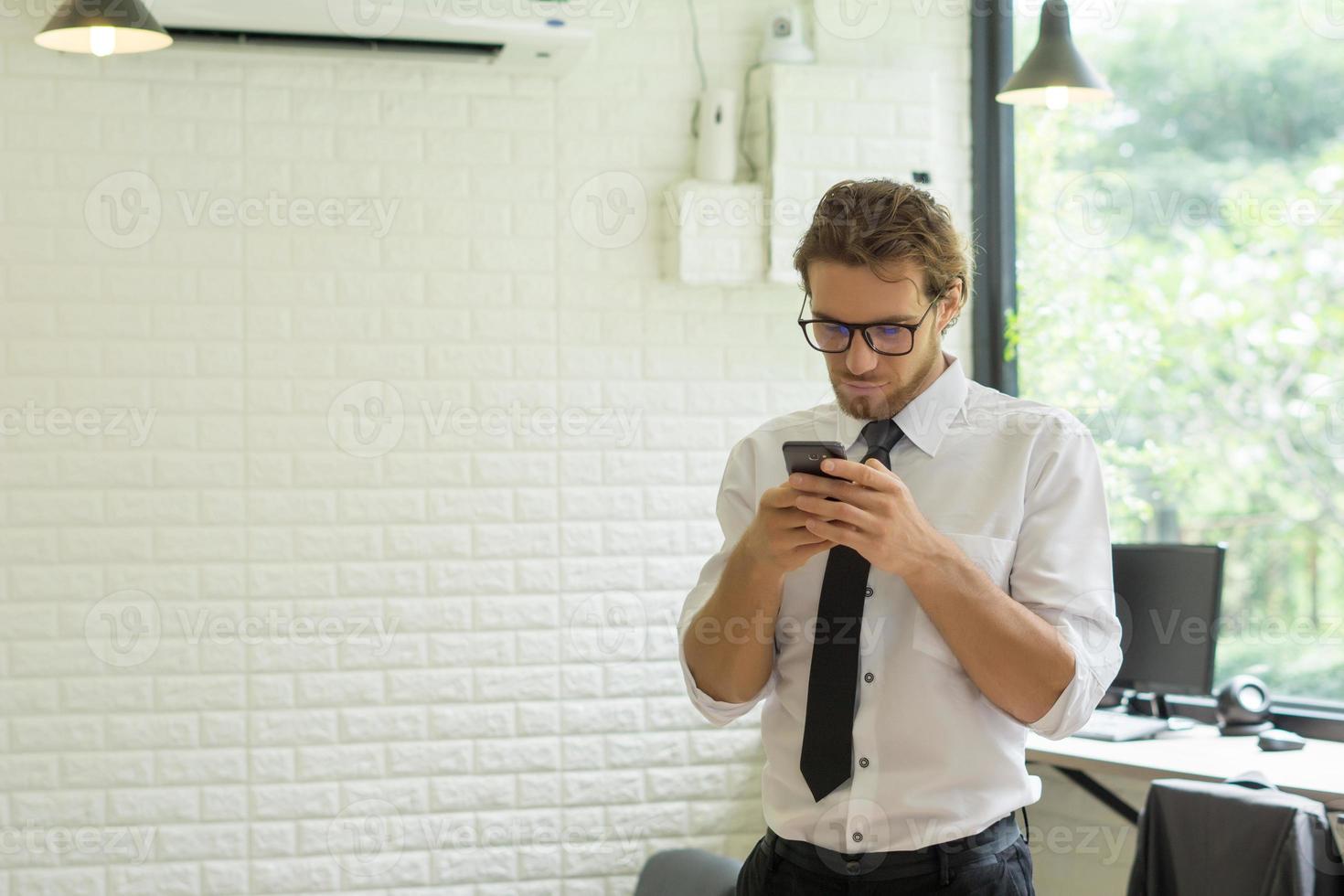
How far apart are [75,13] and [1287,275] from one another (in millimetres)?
2813

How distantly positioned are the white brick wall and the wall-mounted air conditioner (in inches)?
5.0

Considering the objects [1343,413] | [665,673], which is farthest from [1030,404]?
[665,673]

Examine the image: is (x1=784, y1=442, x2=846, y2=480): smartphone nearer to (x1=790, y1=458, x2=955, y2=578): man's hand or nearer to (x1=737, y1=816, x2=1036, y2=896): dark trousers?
(x1=790, y1=458, x2=955, y2=578): man's hand

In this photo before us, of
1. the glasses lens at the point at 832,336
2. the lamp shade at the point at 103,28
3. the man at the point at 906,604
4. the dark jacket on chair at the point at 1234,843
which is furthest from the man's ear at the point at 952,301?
the lamp shade at the point at 103,28

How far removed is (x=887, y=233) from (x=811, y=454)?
0.31 meters

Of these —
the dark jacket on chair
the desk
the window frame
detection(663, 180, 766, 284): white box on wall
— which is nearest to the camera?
the dark jacket on chair

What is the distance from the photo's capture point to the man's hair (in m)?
1.73

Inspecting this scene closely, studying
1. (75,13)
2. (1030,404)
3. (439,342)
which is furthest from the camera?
(439,342)

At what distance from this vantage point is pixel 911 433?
6.09 feet

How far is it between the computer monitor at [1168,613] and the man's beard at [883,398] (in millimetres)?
1761

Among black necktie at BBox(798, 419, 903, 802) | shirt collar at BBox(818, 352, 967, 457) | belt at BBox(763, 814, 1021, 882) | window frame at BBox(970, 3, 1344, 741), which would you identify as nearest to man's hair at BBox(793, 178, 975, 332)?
shirt collar at BBox(818, 352, 967, 457)

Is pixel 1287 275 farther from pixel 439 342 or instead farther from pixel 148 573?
pixel 148 573

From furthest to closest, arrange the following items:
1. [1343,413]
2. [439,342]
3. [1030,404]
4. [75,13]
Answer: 1. [439,342]
2. [1343,413]
3. [75,13]
4. [1030,404]

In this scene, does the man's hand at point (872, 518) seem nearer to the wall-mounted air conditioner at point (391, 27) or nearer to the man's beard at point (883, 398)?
the man's beard at point (883, 398)
